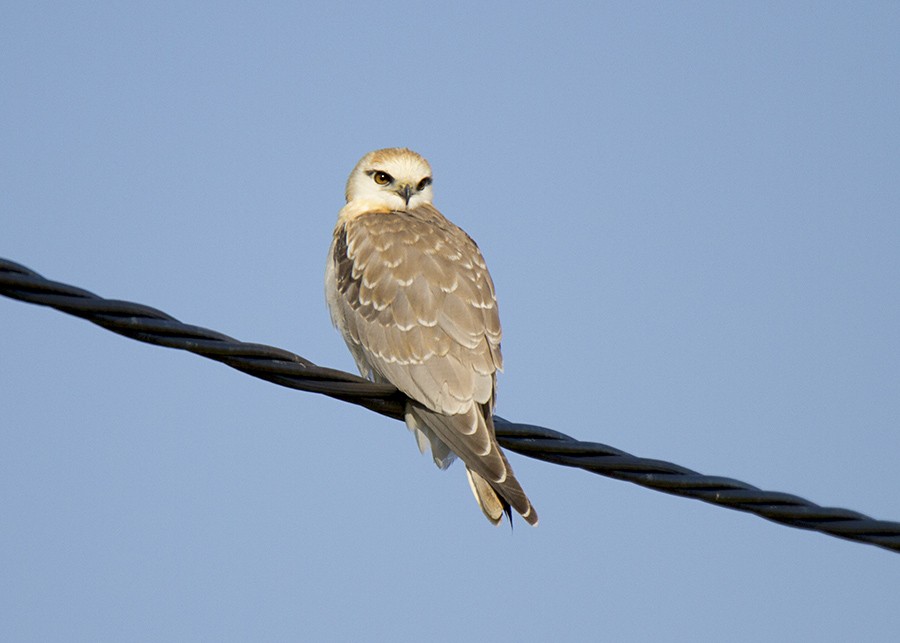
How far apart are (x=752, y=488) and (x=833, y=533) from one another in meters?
0.30

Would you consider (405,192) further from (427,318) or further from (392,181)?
(427,318)

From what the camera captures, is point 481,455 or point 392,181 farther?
point 392,181

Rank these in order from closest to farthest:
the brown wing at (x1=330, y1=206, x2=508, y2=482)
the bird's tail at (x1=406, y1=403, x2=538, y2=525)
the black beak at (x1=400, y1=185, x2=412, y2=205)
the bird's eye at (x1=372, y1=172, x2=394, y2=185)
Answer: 1. the bird's tail at (x1=406, y1=403, x2=538, y2=525)
2. the brown wing at (x1=330, y1=206, x2=508, y2=482)
3. the black beak at (x1=400, y1=185, x2=412, y2=205)
4. the bird's eye at (x1=372, y1=172, x2=394, y2=185)

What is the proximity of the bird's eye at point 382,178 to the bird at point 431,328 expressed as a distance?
74 centimetres

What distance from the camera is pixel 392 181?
7.96 metres

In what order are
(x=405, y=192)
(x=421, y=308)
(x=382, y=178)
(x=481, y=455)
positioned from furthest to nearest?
(x=382, y=178) → (x=405, y=192) → (x=421, y=308) → (x=481, y=455)

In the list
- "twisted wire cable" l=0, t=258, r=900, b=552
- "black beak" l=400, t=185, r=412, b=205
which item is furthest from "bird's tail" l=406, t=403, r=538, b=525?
"black beak" l=400, t=185, r=412, b=205

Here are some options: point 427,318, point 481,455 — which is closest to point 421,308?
point 427,318

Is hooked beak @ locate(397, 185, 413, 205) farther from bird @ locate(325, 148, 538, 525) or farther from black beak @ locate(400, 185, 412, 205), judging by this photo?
bird @ locate(325, 148, 538, 525)

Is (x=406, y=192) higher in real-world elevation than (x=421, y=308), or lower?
higher

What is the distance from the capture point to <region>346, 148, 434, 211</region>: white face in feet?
25.7

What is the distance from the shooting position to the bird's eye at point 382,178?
798cm

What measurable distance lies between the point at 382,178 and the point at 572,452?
14.3 ft

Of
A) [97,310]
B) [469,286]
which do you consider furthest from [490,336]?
[97,310]
